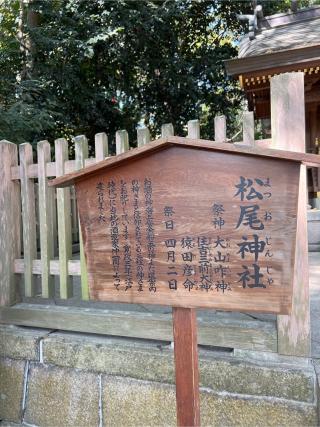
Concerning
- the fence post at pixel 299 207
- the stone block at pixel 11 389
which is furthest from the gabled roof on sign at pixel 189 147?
the stone block at pixel 11 389

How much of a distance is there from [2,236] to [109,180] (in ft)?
4.45

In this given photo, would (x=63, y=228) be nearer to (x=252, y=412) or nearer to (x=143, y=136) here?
(x=143, y=136)

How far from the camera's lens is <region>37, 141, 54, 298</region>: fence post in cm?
241

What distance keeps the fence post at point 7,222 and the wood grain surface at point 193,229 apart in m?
1.18

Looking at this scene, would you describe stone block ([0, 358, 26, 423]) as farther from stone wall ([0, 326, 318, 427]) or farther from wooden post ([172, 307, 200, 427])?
wooden post ([172, 307, 200, 427])

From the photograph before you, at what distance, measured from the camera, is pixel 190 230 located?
138cm

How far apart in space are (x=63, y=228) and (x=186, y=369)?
50.7 inches

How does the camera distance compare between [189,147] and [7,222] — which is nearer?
[189,147]

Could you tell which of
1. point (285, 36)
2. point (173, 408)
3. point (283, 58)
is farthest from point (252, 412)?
point (285, 36)

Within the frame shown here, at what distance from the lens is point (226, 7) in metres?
10.6

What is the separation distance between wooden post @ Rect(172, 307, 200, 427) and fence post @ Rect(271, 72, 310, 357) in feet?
2.23

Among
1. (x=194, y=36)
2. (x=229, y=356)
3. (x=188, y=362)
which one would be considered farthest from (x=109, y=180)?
(x=194, y=36)

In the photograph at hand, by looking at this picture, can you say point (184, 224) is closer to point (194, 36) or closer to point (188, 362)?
point (188, 362)

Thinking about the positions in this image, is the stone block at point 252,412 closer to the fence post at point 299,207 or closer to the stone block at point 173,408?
the stone block at point 173,408
